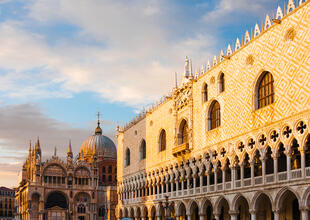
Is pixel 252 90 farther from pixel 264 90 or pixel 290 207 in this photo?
pixel 290 207

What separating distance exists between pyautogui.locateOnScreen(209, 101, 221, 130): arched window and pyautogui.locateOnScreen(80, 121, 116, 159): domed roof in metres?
44.5

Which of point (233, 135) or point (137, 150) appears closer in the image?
point (233, 135)

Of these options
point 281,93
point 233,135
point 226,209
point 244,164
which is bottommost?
point 226,209

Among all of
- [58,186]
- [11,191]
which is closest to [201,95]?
[58,186]

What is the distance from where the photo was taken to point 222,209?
110 ft

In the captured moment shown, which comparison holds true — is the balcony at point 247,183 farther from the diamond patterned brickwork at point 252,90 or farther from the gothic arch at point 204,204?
the diamond patterned brickwork at point 252,90

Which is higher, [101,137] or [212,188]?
[101,137]

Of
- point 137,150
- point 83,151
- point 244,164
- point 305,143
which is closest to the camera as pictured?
point 305,143

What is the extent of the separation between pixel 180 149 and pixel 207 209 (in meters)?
5.31

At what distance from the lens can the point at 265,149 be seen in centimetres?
2688

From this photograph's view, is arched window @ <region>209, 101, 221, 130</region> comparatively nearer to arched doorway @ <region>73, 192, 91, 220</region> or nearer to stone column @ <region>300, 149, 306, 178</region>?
stone column @ <region>300, 149, 306, 178</region>

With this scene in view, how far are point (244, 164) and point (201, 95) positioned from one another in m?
8.24

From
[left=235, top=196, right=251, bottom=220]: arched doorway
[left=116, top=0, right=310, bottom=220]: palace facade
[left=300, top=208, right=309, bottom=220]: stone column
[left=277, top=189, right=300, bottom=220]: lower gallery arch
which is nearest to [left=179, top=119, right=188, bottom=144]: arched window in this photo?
[left=116, top=0, right=310, bottom=220]: palace facade

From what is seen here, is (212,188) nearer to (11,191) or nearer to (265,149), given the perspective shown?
(265,149)
